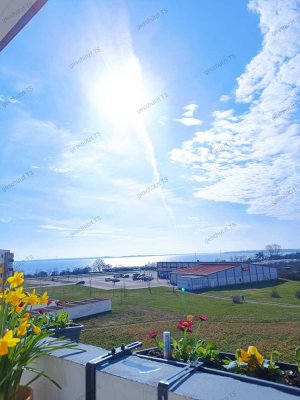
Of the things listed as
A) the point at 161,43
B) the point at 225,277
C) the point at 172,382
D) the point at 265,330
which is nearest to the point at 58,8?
the point at 161,43

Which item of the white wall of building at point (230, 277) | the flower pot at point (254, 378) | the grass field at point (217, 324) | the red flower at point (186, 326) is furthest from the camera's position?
the white wall of building at point (230, 277)

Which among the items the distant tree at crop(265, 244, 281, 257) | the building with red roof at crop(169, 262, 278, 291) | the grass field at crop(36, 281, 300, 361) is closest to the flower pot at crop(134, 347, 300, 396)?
the grass field at crop(36, 281, 300, 361)

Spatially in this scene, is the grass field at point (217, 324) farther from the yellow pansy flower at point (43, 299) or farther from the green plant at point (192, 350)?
the yellow pansy flower at point (43, 299)

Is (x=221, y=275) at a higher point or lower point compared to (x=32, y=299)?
lower

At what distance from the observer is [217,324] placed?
30.6 feet

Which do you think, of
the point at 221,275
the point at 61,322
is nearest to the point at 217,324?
the point at 61,322

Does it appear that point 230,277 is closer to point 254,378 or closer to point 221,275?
point 221,275

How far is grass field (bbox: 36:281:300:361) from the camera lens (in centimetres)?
703

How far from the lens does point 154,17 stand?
5.53 feet

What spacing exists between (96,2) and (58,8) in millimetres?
190

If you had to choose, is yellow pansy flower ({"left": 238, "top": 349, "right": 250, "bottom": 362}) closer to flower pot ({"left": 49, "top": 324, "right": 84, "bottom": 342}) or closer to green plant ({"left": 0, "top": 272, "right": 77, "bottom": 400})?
green plant ({"left": 0, "top": 272, "right": 77, "bottom": 400})

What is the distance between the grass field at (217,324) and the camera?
7031 millimetres

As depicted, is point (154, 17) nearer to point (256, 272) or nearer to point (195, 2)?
point (195, 2)

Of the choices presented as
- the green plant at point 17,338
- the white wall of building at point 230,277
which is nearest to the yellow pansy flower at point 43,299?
the green plant at point 17,338
